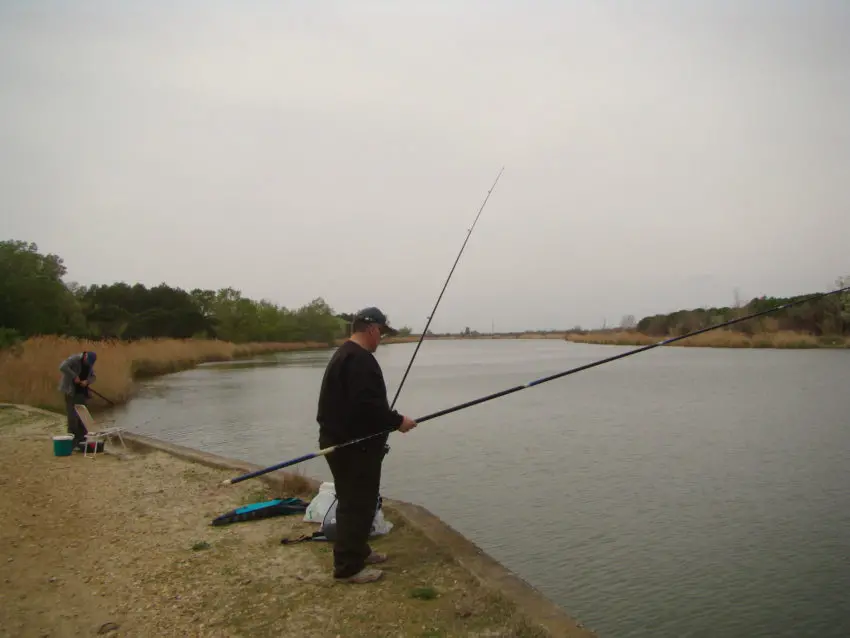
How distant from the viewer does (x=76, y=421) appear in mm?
9406

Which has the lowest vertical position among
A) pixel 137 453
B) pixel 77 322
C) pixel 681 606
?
pixel 681 606

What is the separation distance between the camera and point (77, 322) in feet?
117

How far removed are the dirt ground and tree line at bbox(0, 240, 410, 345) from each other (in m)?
16.8

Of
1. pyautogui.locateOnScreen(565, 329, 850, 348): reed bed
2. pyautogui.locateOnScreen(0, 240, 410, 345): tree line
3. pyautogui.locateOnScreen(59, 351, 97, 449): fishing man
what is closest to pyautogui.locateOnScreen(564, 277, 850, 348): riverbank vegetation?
pyautogui.locateOnScreen(565, 329, 850, 348): reed bed

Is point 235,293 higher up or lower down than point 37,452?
higher up

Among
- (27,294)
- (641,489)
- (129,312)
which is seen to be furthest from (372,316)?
(129,312)

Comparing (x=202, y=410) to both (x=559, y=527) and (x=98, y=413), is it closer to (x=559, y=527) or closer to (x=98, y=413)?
(x=98, y=413)

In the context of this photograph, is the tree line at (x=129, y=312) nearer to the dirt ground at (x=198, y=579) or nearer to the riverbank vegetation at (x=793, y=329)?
the dirt ground at (x=198, y=579)

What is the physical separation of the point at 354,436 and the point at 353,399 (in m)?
0.25

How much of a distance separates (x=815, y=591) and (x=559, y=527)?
2.49 meters

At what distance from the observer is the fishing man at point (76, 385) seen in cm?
930

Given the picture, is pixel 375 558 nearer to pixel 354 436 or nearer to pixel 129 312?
pixel 354 436

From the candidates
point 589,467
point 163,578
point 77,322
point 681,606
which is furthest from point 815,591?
point 77,322

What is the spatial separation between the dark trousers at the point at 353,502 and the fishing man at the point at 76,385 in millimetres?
6701
